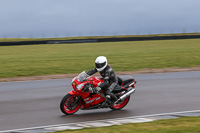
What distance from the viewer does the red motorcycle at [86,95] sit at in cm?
811

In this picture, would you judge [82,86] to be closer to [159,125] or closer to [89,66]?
[159,125]

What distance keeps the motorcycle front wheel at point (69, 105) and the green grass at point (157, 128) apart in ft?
5.13

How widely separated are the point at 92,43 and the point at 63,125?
41.0m

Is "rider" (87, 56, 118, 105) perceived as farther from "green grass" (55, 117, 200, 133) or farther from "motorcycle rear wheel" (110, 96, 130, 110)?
"green grass" (55, 117, 200, 133)

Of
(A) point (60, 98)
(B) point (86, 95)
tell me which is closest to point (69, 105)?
(B) point (86, 95)

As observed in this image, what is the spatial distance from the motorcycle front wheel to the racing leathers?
72 cm

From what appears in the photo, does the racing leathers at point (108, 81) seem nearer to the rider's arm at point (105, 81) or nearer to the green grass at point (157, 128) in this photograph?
the rider's arm at point (105, 81)

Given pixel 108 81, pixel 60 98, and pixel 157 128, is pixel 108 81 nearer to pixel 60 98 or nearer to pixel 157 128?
pixel 157 128

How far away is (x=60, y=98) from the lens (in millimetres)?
10711

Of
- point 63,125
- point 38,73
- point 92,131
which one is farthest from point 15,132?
point 38,73

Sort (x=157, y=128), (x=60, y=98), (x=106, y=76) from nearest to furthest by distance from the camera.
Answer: (x=157, y=128) → (x=106, y=76) → (x=60, y=98)

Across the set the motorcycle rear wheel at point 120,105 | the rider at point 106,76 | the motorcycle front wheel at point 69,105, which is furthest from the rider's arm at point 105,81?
the motorcycle rear wheel at point 120,105

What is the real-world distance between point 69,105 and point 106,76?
1.16 meters

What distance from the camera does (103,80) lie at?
845cm
